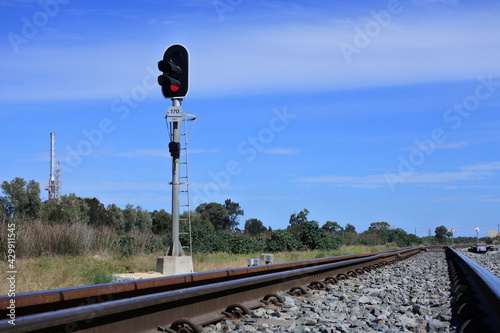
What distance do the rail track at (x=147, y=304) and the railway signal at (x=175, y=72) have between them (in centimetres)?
533

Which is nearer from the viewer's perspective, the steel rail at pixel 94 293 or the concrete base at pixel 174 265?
the steel rail at pixel 94 293

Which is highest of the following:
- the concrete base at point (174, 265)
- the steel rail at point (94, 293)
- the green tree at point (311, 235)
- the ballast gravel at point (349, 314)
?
the green tree at point (311, 235)

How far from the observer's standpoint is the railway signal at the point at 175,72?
1212 centimetres

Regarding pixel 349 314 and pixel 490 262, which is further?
pixel 490 262

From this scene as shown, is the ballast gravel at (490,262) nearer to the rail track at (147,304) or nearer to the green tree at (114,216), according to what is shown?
the rail track at (147,304)

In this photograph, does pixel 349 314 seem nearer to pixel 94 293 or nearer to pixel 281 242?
pixel 94 293

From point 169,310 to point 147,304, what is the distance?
0.52 metres

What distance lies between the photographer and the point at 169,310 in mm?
4918

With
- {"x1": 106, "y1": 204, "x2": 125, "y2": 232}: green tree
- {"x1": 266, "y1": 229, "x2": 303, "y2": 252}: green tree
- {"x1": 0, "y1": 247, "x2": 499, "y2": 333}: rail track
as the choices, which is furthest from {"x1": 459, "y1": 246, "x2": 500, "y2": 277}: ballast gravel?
{"x1": 106, "y1": 204, "x2": 125, "y2": 232}: green tree

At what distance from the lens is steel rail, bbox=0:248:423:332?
3.49 meters

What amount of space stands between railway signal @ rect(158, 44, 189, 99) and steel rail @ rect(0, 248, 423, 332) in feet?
17.9

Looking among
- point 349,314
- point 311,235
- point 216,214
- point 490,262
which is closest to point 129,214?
point 216,214

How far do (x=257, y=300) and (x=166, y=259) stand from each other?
6.97 metres

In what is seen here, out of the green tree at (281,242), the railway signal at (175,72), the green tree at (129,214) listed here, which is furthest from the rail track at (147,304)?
the green tree at (129,214)
